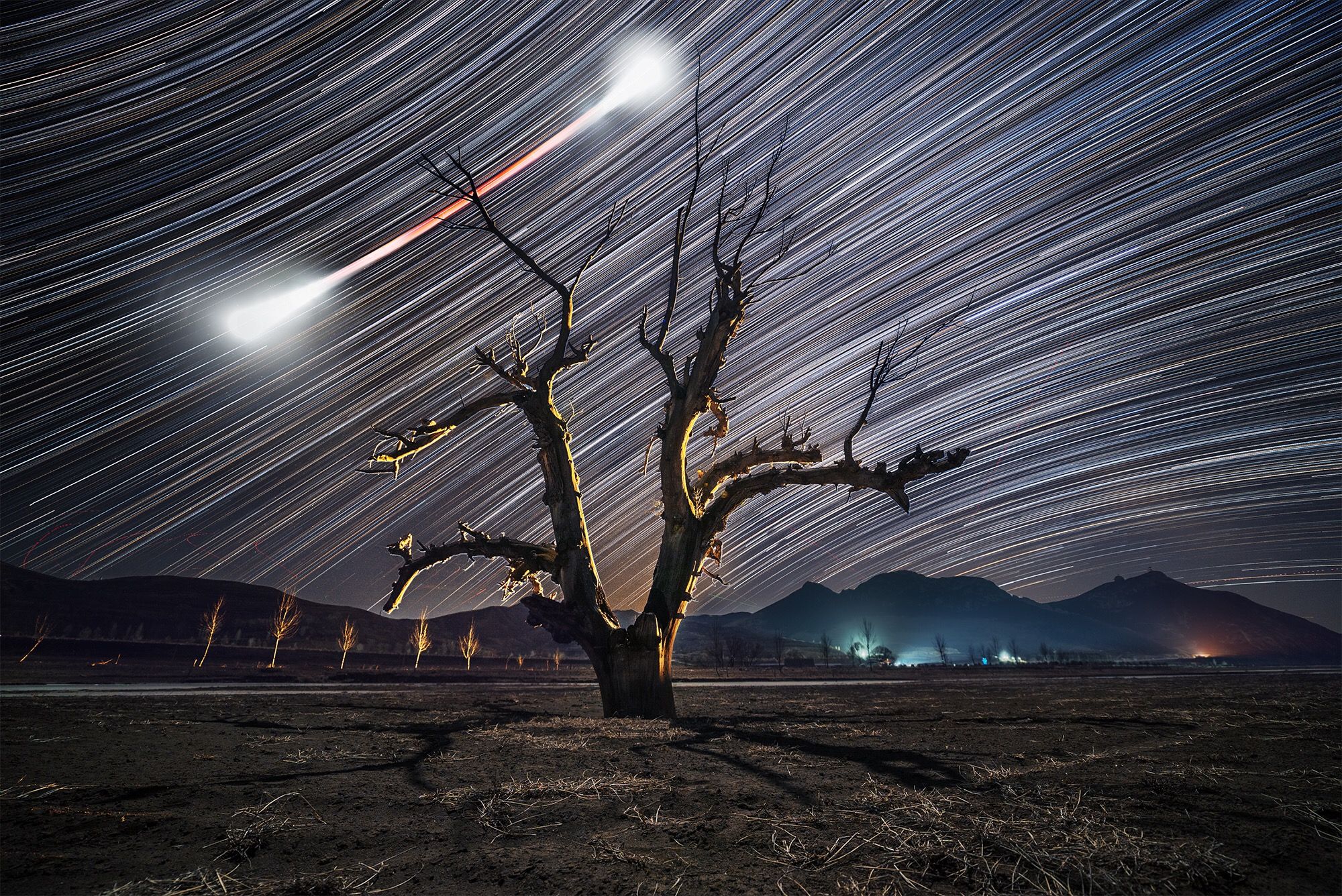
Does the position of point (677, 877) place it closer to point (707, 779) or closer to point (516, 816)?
point (516, 816)

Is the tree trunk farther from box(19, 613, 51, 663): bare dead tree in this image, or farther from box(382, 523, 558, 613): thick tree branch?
box(19, 613, 51, 663): bare dead tree

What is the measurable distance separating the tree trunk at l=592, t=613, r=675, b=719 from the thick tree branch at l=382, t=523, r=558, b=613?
2093 millimetres

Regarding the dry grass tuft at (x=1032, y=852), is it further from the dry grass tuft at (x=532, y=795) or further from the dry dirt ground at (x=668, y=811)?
the dry grass tuft at (x=532, y=795)

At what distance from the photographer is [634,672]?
10.2 meters

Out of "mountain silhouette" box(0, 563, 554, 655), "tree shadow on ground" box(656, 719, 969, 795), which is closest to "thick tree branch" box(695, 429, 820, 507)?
"tree shadow on ground" box(656, 719, 969, 795)

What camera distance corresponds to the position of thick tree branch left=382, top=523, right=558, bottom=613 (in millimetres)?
10906

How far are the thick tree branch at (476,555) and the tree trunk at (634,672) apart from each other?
209cm

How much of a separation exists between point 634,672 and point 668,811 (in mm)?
6618

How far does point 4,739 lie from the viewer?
7.05 meters

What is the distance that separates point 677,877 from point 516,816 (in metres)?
1.50

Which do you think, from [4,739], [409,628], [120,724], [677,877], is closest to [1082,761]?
[677,877]

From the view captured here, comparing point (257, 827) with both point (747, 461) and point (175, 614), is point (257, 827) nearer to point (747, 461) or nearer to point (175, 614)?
point (747, 461)

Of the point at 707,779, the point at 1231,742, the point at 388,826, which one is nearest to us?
the point at 388,826

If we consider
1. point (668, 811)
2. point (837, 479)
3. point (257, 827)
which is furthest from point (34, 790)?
point (837, 479)
